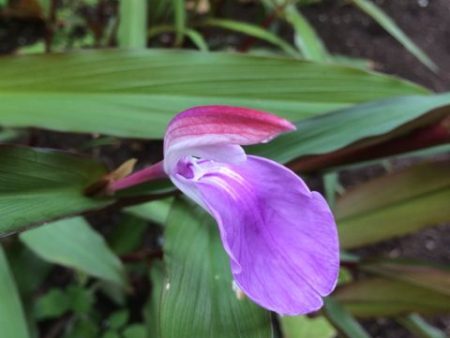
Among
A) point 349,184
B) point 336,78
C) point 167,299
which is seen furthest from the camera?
point 349,184

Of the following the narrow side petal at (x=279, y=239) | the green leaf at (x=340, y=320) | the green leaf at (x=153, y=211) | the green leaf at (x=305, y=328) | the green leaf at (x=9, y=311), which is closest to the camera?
the narrow side petal at (x=279, y=239)

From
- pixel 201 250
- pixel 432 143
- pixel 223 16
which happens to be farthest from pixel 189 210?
pixel 223 16

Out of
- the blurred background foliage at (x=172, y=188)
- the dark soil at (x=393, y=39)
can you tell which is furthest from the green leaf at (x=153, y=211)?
the dark soil at (x=393, y=39)

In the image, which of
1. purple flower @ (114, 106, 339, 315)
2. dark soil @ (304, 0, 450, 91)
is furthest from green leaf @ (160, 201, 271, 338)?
dark soil @ (304, 0, 450, 91)

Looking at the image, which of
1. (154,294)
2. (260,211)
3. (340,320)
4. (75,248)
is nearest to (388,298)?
(340,320)

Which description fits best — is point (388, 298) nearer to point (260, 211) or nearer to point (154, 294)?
point (154, 294)

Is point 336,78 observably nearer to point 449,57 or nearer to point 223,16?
point 223,16

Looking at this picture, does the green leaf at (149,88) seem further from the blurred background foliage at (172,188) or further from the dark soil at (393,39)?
the dark soil at (393,39)

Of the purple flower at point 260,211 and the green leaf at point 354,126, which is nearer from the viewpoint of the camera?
the purple flower at point 260,211
